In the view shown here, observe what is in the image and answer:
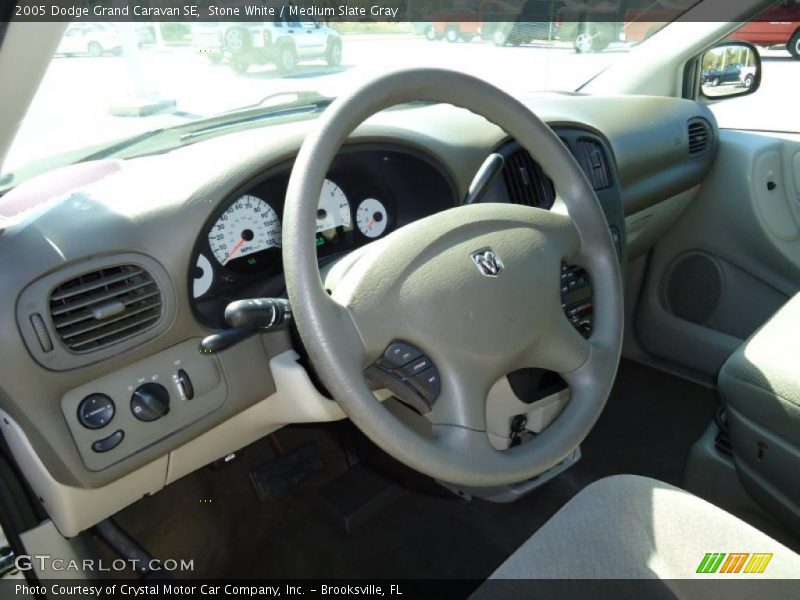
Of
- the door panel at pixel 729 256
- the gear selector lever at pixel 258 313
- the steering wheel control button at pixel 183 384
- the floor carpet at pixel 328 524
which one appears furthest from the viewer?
the door panel at pixel 729 256

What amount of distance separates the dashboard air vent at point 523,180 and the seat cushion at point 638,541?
83 centimetres

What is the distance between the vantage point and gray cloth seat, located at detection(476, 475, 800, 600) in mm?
1012

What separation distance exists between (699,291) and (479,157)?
1411 mm

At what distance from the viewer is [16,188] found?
1271mm

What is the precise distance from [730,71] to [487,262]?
217 centimetres

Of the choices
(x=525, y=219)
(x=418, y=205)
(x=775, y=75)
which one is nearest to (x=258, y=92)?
(x=418, y=205)

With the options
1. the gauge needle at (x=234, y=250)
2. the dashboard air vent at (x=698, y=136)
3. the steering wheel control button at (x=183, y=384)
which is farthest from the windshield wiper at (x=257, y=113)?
the dashboard air vent at (x=698, y=136)

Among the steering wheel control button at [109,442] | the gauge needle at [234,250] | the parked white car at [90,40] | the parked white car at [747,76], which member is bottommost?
the steering wheel control button at [109,442]

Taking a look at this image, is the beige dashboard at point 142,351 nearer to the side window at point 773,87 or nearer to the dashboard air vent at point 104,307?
the dashboard air vent at point 104,307

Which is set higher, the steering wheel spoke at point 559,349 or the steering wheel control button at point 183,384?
the steering wheel spoke at point 559,349

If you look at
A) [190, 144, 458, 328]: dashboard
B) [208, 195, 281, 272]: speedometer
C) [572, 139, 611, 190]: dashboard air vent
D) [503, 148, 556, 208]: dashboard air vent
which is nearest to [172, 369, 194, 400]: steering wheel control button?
[190, 144, 458, 328]: dashboard

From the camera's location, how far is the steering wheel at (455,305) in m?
0.96

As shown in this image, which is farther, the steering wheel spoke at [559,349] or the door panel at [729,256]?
the door panel at [729,256]

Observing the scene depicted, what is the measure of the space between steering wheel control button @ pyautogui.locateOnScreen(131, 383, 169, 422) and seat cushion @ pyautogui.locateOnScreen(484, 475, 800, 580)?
0.69m
